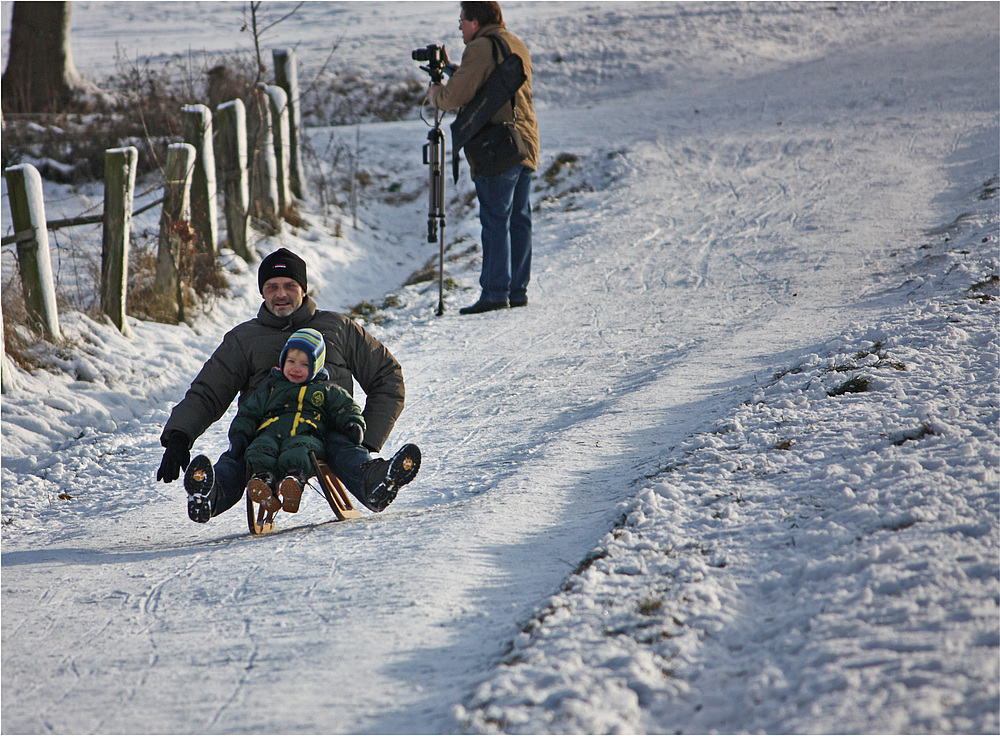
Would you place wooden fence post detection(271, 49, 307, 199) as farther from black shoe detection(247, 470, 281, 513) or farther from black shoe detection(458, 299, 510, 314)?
black shoe detection(247, 470, 281, 513)

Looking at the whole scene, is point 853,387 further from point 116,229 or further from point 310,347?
point 116,229

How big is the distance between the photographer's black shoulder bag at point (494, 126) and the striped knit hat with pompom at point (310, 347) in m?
3.00

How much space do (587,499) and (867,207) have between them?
6529 millimetres

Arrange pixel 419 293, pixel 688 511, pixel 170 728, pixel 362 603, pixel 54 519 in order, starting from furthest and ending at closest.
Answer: pixel 419 293, pixel 54 519, pixel 688 511, pixel 362 603, pixel 170 728

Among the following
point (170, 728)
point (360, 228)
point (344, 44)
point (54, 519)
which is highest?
point (344, 44)

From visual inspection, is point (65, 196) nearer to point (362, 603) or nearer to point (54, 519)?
point (54, 519)

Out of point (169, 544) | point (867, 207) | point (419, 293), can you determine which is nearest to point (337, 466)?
point (169, 544)

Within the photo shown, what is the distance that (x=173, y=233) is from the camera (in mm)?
6879

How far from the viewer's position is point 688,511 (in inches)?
116

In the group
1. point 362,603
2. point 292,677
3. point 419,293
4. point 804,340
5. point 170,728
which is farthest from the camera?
point 419,293

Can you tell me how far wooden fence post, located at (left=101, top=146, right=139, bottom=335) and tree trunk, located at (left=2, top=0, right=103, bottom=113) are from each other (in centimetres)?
862

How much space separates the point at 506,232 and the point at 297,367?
138 inches

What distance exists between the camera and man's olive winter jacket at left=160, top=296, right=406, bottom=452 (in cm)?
369

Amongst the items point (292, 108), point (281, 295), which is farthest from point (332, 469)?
point (292, 108)
